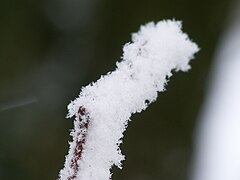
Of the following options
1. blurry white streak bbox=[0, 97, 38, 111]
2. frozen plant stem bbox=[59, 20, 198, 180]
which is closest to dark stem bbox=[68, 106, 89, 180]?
frozen plant stem bbox=[59, 20, 198, 180]

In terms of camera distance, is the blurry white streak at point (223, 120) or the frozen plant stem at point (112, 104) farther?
the blurry white streak at point (223, 120)

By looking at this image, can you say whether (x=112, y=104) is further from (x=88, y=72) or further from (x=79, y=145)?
(x=88, y=72)

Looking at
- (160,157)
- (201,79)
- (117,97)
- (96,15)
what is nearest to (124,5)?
(96,15)

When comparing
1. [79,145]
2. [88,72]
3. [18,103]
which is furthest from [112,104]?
[88,72]

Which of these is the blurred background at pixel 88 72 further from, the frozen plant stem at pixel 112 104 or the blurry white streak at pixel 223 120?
the frozen plant stem at pixel 112 104

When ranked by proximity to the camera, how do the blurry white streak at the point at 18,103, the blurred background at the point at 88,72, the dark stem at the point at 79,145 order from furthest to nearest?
the blurred background at the point at 88,72 < the blurry white streak at the point at 18,103 < the dark stem at the point at 79,145

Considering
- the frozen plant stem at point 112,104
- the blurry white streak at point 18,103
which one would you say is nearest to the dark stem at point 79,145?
the frozen plant stem at point 112,104

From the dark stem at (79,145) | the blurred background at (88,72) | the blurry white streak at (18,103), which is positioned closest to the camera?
the dark stem at (79,145)

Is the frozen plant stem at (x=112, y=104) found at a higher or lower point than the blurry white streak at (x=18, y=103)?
lower
